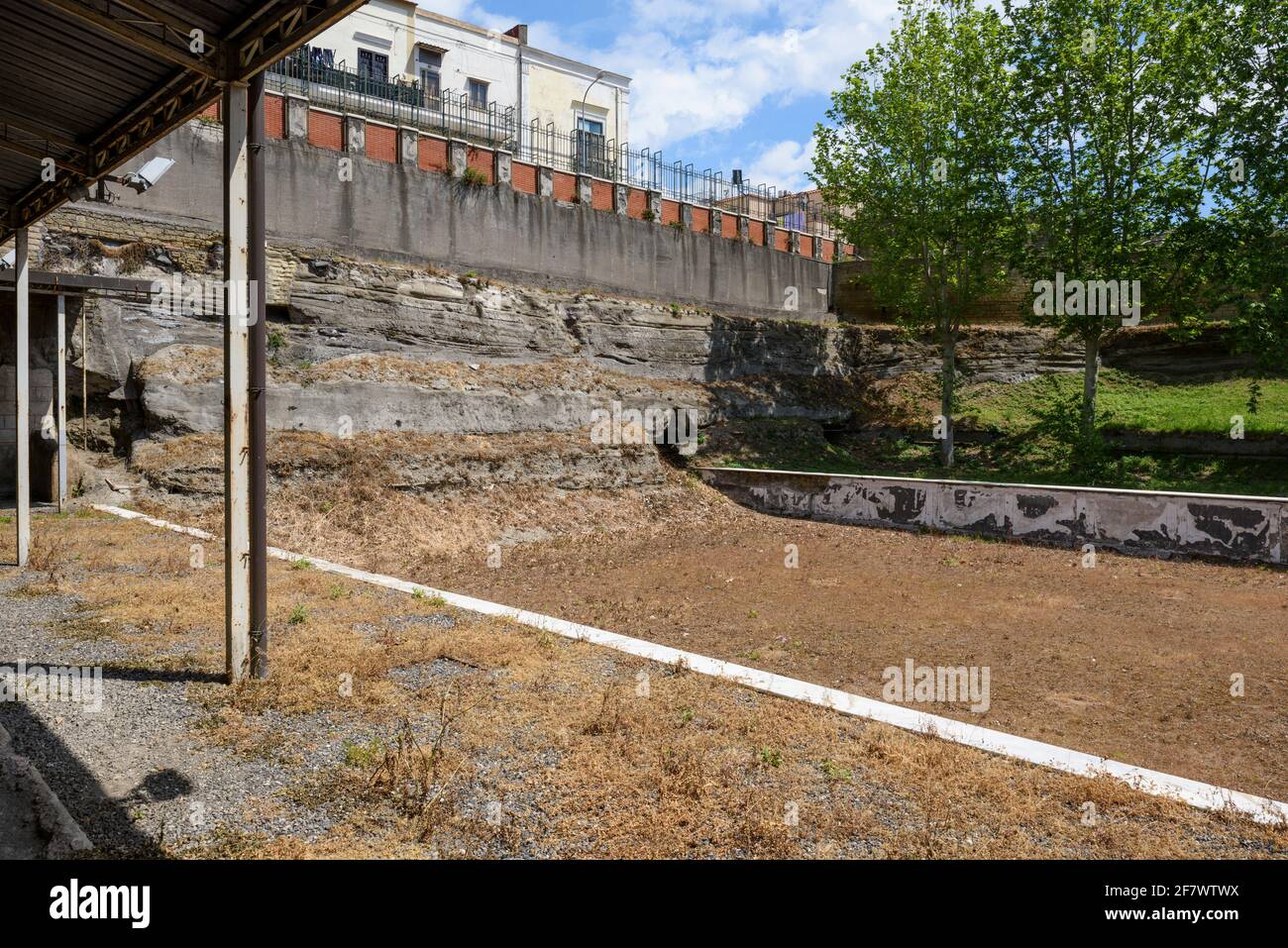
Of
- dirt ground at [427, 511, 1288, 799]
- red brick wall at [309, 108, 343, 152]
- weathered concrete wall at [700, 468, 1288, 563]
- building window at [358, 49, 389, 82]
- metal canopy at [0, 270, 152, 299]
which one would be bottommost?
dirt ground at [427, 511, 1288, 799]

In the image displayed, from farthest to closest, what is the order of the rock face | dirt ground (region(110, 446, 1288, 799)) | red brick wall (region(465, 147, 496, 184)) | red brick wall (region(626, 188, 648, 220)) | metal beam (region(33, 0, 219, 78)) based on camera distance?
Result: red brick wall (region(626, 188, 648, 220)), red brick wall (region(465, 147, 496, 184)), the rock face, dirt ground (region(110, 446, 1288, 799)), metal beam (region(33, 0, 219, 78))

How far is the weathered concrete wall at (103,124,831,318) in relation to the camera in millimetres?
18922

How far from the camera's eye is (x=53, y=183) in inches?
378

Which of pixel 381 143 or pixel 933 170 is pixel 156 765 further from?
pixel 933 170

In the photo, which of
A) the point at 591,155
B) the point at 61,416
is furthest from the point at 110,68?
the point at 591,155

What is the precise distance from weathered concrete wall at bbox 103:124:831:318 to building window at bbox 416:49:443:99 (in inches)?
569

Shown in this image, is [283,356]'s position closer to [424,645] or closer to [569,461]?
[569,461]

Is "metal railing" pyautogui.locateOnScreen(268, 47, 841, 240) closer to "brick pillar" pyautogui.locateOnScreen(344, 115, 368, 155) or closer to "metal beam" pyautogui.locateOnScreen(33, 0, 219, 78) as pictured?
"brick pillar" pyautogui.locateOnScreen(344, 115, 368, 155)

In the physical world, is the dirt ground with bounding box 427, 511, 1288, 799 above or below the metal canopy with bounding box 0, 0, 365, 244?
below

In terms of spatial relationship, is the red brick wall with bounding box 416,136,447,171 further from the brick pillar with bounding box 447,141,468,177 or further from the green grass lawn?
the green grass lawn

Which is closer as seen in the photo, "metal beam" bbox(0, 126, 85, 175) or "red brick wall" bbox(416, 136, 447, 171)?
"metal beam" bbox(0, 126, 85, 175)

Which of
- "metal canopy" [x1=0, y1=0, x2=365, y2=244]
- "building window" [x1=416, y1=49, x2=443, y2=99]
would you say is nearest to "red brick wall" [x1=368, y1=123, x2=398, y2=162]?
"metal canopy" [x1=0, y1=0, x2=365, y2=244]

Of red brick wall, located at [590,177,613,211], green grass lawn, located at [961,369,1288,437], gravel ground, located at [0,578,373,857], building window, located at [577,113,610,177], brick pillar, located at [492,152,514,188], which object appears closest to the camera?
gravel ground, located at [0,578,373,857]
